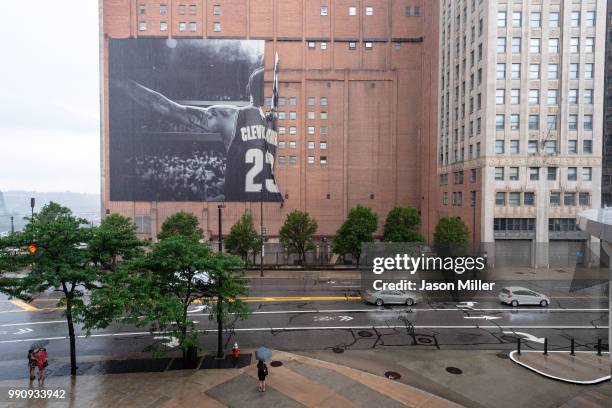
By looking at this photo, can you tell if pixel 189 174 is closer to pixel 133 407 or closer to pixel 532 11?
pixel 133 407

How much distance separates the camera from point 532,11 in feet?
121

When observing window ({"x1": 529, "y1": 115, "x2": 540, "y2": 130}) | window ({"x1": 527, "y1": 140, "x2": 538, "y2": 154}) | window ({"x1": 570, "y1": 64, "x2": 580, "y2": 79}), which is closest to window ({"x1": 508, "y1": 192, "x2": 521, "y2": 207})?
window ({"x1": 527, "y1": 140, "x2": 538, "y2": 154})

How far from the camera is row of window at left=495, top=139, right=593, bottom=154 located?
36.6 metres

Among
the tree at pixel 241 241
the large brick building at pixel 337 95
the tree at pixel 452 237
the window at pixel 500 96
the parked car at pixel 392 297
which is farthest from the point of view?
the large brick building at pixel 337 95

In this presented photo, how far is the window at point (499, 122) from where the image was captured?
36.9 m

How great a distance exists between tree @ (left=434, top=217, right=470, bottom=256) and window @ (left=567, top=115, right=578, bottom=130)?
53.1ft

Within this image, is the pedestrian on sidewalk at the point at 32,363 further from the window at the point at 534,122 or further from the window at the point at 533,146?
the window at the point at 534,122

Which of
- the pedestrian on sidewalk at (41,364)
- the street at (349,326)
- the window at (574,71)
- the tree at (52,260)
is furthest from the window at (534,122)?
the pedestrian on sidewalk at (41,364)

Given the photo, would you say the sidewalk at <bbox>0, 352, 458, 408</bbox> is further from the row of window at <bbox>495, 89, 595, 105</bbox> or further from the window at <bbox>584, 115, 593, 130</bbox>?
the window at <bbox>584, 115, 593, 130</bbox>

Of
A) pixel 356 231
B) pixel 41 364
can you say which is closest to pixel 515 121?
pixel 356 231

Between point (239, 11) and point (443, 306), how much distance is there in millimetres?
46134

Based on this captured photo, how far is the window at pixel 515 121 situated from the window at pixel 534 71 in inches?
174

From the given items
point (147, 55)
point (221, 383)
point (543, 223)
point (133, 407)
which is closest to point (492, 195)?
point (543, 223)

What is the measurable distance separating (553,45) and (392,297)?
34067 millimetres
